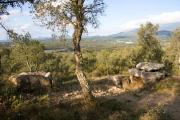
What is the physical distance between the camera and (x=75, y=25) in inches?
950

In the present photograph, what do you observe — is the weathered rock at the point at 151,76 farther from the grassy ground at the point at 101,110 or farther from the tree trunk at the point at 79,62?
the tree trunk at the point at 79,62

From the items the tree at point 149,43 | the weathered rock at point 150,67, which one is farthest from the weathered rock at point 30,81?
the tree at point 149,43

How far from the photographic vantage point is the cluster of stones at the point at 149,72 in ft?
116

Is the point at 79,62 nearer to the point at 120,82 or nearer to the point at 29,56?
the point at 120,82

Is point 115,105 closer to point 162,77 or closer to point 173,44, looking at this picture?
point 162,77

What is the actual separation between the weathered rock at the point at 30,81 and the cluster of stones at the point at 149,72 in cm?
956

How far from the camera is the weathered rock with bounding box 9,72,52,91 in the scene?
1294 inches

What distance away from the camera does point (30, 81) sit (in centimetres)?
3366

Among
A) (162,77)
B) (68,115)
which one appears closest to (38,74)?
(162,77)

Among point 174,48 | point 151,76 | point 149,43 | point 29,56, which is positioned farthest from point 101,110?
point 174,48

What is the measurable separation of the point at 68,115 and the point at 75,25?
687 centimetres

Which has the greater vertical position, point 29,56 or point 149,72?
point 149,72

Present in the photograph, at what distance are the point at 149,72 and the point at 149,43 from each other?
4648 centimetres

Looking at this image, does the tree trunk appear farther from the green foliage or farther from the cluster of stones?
the green foliage
